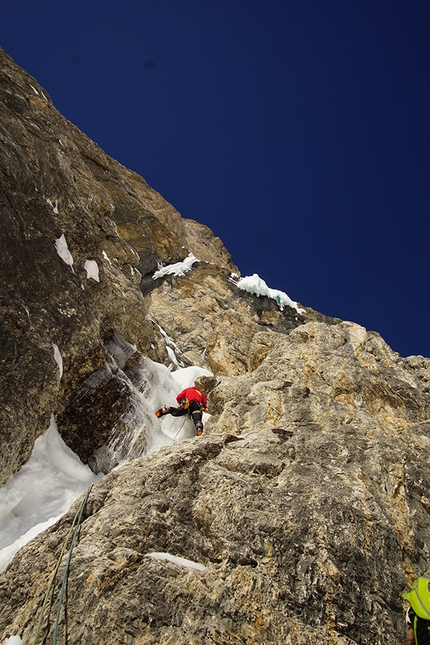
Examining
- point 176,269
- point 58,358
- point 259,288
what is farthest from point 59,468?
point 259,288

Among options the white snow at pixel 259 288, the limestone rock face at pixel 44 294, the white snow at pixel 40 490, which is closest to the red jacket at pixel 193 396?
the limestone rock face at pixel 44 294

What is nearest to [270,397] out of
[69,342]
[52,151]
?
[69,342]

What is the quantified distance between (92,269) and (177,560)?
7.32 m

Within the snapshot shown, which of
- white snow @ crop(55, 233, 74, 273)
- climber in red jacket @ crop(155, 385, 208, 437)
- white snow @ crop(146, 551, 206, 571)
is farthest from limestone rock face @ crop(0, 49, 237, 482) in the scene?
white snow @ crop(146, 551, 206, 571)

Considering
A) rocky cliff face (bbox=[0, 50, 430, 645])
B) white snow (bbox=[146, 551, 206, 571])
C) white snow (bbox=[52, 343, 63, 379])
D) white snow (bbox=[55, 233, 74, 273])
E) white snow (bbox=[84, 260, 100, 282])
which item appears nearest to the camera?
rocky cliff face (bbox=[0, 50, 430, 645])

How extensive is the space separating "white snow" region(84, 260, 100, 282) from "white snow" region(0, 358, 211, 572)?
64.5 inches

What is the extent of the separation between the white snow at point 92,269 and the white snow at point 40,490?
414cm

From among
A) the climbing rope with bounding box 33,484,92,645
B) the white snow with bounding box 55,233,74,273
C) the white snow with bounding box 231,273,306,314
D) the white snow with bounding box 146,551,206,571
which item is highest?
the white snow with bounding box 231,273,306,314

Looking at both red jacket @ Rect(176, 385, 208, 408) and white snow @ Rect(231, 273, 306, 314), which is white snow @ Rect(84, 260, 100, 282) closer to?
red jacket @ Rect(176, 385, 208, 408)

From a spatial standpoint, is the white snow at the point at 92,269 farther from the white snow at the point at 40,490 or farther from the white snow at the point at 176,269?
the white snow at the point at 176,269

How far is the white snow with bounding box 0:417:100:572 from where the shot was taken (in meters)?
4.54

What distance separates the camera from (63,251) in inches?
312

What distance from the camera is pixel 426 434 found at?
6594mm

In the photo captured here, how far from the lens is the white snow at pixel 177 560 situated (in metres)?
3.60
